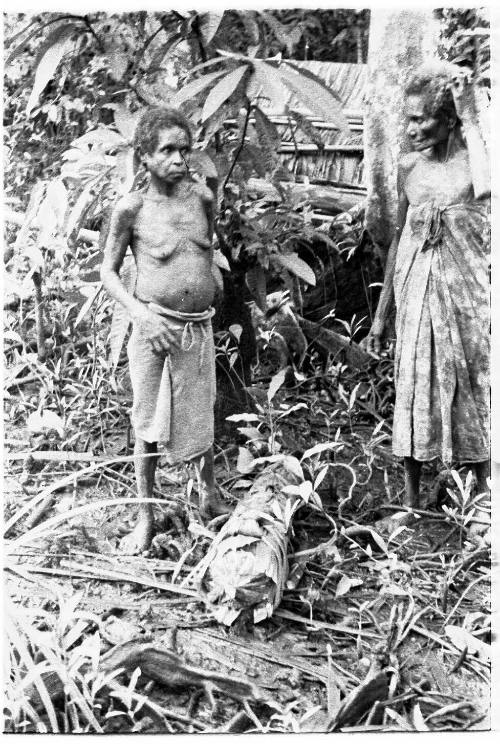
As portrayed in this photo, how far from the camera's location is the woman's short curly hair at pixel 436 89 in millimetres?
2689

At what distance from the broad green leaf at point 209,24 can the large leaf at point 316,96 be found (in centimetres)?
28

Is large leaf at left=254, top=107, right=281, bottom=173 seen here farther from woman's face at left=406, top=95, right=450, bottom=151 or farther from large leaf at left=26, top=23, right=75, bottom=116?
large leaf at left=26, top=23, right=75, bottom=116

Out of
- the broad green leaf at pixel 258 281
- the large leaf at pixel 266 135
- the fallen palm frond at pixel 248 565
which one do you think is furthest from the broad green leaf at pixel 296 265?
the fallen palm frond at pixel 248 565

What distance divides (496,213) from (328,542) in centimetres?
112

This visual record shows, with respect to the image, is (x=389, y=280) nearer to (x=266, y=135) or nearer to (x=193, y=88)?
(x=266, y=135)

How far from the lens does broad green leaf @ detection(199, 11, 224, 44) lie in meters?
2.75

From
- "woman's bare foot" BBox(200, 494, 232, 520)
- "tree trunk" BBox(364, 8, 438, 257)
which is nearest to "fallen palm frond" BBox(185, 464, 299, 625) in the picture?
"woman's bare foot" BBox(200, 494, 232, 520)

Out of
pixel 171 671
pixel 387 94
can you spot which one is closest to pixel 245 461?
pixel 171 671

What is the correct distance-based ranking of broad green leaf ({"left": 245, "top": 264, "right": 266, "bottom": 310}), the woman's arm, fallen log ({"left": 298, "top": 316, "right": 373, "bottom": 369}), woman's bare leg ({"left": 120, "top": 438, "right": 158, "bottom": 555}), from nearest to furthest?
woman's bare leg ({"left": 120, "top": 438, "right": 158, "bottom": 555}), the woman's arm, broad green leaf ({"left": 245, "top": 264, "right": 266, "bottom": 310}), fallen log ({"left": 298, "top": 316, "right": 373, "bottom": 369})

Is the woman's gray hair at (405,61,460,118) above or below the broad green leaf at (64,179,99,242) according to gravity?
above

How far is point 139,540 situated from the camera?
2775mm

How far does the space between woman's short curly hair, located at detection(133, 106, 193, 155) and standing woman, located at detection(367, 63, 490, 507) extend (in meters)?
0.72

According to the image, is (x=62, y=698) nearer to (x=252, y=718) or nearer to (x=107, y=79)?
(x=252, y=718)

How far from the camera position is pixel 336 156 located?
4.27 metres
